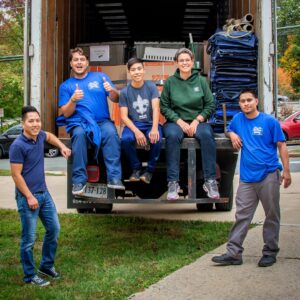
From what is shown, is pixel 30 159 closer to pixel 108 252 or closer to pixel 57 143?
pixel 57 143

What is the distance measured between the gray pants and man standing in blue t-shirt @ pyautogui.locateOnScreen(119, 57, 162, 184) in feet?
3.02

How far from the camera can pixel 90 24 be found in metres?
9.84

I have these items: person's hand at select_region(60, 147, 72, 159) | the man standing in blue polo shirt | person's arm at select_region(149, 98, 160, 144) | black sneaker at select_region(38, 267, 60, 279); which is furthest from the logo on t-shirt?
black sneaker at select_region(38, 267, 60, 279)

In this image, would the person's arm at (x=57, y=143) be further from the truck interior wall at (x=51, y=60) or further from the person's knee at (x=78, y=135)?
the truck interior wall at (x=51, y=60)

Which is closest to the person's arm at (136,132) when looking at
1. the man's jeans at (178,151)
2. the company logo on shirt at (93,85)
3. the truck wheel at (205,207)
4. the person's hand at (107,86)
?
the man's jeans at (178,151)

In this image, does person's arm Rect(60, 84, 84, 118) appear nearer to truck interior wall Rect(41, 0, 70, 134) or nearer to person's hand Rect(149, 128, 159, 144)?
truck interior wall Rect(41, 0, 70, 134)

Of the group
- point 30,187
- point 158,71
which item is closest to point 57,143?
point 30,187

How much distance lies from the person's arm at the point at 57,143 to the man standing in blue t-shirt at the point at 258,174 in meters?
1.55

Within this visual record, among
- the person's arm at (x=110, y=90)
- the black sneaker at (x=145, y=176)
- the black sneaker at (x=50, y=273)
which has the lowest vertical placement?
the black sneaker at (x=50, y=273)

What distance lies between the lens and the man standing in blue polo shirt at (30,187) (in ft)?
17.1

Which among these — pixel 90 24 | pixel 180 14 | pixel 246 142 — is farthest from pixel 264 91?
pixel 180 14

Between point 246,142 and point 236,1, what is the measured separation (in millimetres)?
2870

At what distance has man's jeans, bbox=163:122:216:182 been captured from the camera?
602cm

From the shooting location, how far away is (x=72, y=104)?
613 centimetres
